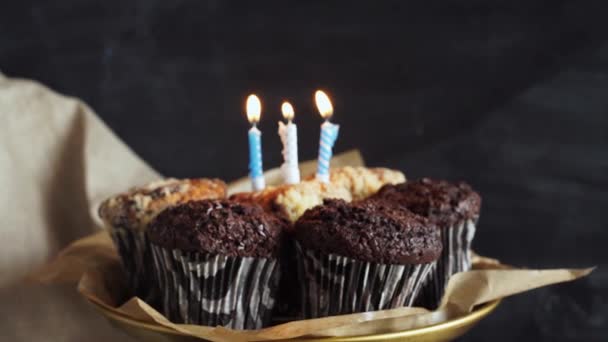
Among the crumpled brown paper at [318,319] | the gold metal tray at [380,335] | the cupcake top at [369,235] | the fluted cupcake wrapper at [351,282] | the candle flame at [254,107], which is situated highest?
the candle flame at [254,107]

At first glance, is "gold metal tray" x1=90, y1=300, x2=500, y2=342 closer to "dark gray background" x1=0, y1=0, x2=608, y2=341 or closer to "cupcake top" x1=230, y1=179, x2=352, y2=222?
"cupcake top" x1=230, y1=179, x2=352, y2=222

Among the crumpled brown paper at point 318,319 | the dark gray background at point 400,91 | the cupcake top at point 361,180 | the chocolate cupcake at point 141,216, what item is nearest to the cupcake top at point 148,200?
the chocolate cupcake at point 141,216

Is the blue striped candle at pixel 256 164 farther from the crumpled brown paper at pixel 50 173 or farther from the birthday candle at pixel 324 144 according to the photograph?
the crumpled brown paper at pixel 50 173

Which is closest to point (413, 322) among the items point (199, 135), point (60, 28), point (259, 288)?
point (259, 288)

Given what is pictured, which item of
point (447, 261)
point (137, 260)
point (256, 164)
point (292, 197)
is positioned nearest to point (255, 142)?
point (256, 164)

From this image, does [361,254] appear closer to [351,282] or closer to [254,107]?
[351,282]

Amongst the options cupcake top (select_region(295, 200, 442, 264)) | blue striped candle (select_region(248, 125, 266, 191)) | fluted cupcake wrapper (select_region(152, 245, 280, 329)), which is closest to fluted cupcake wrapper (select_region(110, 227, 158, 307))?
fluted cupcake wrapper (select_region(152, 245, 280, 329))
